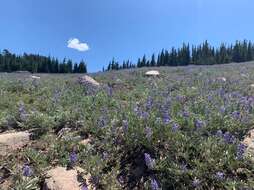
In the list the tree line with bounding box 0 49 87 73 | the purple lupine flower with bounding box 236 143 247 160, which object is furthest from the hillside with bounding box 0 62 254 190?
the tree line with bounding box 0 49 87 73

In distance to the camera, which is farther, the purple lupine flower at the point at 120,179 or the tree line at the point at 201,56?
the tree line at the point at 201,56

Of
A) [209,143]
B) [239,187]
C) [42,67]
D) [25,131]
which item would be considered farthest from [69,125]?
[42,67]

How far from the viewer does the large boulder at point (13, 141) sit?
632 cm

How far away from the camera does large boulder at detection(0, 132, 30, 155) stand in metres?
6.32

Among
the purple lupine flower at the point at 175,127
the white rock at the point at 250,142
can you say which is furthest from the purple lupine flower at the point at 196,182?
the purple lupine flower at the point at 175,127

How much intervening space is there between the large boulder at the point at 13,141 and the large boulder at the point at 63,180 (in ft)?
3.93

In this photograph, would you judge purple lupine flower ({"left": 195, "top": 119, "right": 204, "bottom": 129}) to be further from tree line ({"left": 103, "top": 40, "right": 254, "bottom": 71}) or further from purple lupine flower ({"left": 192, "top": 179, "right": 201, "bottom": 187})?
tree line ({"left": 103, "top": 40, "right": 254, "bottom": 71})

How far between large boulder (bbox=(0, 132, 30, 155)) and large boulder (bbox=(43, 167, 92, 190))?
47.1 inches

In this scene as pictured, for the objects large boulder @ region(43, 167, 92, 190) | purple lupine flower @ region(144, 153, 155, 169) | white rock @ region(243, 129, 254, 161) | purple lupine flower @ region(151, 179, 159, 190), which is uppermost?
white rock @ region(243, 129, 254, 161)

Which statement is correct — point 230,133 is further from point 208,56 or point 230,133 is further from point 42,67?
point 208,56

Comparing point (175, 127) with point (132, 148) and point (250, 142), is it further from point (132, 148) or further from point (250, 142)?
point (250, 142)

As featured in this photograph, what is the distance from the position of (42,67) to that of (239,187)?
308 feet

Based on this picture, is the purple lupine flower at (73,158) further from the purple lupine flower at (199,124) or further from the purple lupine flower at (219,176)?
the purple lupine flower at (219,176)

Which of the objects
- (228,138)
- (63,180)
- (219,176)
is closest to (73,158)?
(63,180)
